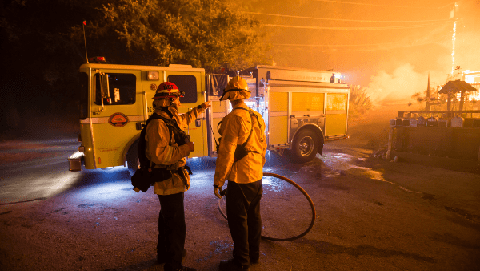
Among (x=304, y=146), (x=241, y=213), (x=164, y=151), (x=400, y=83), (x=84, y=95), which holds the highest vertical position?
(x=400, y=83)

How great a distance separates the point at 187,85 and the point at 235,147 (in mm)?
3897

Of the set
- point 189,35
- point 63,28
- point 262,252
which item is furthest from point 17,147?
point 262,252

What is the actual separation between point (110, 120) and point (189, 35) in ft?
23.5

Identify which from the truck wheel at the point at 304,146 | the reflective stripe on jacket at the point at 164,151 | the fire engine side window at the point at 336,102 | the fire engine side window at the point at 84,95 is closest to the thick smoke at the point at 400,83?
the fire engine side window at the point at 336,102

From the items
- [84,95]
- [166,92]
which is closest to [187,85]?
[84,95]

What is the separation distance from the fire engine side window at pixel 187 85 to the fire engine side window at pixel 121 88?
859mm

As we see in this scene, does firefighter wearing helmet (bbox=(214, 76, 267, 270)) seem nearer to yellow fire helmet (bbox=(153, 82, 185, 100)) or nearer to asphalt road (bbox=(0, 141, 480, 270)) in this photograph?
asphalt road (bbox=(0, 141, 480, 270))

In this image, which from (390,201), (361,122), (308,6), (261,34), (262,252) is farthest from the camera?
(308,6)

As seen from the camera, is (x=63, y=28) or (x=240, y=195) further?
(x=63, y=28)

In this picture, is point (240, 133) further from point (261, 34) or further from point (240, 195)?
point (261, 34)

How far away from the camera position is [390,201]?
4891 mm

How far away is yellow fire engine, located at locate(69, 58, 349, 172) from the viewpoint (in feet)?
17.1

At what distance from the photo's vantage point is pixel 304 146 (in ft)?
26.2

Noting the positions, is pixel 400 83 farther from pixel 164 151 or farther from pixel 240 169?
pixel 164 151
